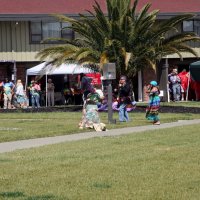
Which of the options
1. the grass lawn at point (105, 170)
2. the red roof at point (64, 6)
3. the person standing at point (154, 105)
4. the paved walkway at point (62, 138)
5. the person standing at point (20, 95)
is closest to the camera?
the grass lawn at point (105, 170)

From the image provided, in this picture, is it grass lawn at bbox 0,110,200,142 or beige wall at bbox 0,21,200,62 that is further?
beige wall at bbox 0,21,200,62

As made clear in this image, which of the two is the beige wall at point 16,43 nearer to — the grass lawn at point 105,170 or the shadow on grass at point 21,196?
the grass lawn at point 105,170

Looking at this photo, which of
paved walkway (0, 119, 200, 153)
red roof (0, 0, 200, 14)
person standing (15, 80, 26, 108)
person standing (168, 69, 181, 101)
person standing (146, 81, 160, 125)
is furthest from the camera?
red roof (0, 0, 200, 14)

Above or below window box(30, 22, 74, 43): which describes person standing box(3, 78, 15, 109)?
below

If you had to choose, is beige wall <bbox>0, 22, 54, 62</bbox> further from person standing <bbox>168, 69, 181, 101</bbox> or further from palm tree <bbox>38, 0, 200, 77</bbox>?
palm tree <bbox>38, 0, 200, 77</bbox>

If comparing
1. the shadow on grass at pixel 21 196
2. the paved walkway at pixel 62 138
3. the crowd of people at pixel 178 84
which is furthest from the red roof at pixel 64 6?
the shadow on grass at pixel 21 196

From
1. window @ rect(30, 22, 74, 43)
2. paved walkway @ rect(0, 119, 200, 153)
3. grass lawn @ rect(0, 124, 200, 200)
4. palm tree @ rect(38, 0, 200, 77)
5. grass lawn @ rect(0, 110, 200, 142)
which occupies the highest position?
window @ rect(30, 22, 74, 43)

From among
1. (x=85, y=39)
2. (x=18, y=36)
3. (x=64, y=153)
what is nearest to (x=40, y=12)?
(x=18, y=36)

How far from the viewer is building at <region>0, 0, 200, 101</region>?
117ft

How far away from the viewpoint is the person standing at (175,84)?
116 feet

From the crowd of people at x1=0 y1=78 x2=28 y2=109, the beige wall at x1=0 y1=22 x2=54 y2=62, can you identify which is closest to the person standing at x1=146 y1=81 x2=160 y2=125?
the crowd of people at x1=0 y1=78 x2=28 y2=109

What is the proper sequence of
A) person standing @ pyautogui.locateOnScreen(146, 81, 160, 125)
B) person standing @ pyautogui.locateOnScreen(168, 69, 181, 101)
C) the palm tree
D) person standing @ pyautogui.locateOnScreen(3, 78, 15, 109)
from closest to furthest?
person standing @ pyautogui.locateOnScreen(146, 81, 160, 125) → the palm tree → person standing @ pyautogui.locateOnScreen(3, 78, 15, 109) → person standing @ pyautogui.locateOnScreen(168, 69, 181, 101)

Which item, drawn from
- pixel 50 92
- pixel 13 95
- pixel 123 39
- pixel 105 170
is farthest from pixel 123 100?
pixel 50 92

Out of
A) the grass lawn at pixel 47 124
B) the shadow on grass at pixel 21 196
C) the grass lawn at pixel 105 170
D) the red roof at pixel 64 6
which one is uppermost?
the red roof at pixel 64 6
